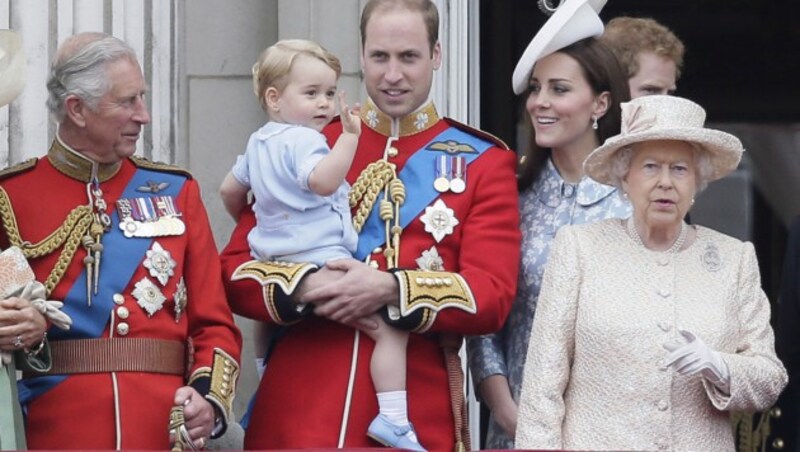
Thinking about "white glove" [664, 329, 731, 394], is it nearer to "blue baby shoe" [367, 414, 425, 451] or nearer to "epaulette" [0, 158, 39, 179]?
"blue baby shoe" [367, 414, 425, 451]

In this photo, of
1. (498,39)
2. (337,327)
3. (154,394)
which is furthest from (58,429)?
(498,39)

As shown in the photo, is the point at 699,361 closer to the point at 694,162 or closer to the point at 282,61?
the point at 694,162

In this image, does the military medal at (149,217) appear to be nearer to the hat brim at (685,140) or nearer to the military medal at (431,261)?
the military medal at (431,261)

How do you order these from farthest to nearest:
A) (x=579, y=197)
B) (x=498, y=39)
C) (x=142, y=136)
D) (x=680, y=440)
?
(x=498, y=39) → (x=142, y=136) → (x=579, y=197) → (x=680, y=440)

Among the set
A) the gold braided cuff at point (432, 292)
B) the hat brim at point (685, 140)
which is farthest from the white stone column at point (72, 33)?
the hat brim at point (685, 140)

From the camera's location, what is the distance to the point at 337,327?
7562 mm

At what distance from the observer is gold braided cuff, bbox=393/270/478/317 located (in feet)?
24.3

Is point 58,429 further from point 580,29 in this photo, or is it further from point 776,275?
point 776,275

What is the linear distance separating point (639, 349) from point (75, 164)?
5.15 feet

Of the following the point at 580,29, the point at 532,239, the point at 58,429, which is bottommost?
the point at 58,429

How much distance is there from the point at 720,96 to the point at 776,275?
Answer: 703mm

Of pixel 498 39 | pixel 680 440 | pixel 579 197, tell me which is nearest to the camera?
pixel 680 440

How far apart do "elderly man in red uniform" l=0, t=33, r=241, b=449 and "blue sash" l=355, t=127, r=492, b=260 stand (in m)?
0.40

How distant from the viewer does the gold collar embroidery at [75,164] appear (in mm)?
7637
